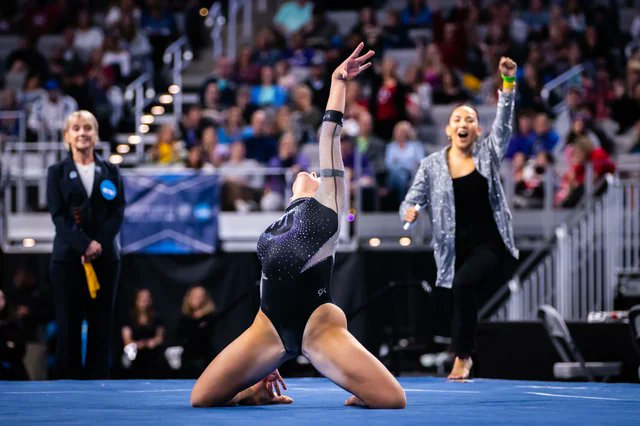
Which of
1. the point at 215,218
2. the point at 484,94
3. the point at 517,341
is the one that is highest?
the point at 484,94

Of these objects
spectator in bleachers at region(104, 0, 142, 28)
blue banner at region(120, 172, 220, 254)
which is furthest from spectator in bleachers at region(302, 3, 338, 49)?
blue banner at region(120, 172, 220, 254)

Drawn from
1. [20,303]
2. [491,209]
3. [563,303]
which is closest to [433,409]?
[491,209]

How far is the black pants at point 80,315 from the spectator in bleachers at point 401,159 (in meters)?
5.37

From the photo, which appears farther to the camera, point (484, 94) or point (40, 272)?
point (484, 94)

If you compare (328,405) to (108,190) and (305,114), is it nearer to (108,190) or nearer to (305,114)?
(108,190)

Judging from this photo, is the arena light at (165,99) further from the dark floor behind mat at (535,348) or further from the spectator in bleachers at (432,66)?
the dark floor behind mat at (535,348)

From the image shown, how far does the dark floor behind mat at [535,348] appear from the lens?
9828 millimetres

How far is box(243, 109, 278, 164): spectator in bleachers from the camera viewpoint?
1437 centimetres

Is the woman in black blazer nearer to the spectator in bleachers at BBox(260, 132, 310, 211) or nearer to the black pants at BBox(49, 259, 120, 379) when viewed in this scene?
the black pants at BBox(49, 259, 120, 379)

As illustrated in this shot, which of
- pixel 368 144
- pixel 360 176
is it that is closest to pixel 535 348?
pixel 360 176

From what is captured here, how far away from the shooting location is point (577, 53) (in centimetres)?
1650

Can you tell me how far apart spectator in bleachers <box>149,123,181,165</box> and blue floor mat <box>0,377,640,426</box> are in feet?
22.6

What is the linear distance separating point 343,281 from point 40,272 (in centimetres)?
321

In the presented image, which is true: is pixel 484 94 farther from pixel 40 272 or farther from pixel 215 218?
pixel 40 272
